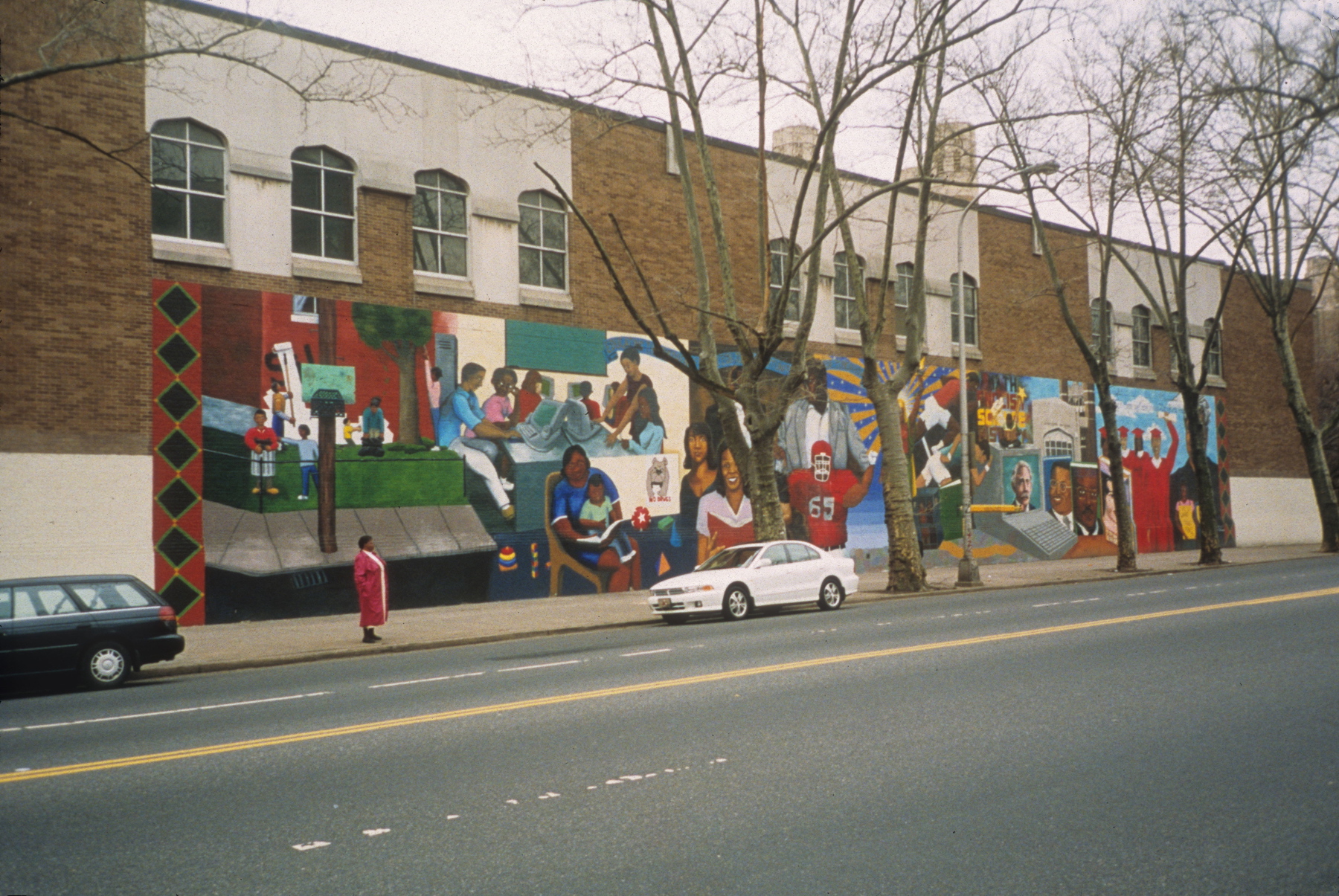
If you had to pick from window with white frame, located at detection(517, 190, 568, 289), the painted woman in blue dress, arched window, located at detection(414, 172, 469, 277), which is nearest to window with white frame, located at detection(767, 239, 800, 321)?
window with white frame, located at detection(517, 190, 568, 289)

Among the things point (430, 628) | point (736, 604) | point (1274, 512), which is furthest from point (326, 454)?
point (1274, 512)

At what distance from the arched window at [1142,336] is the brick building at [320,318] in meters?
15.4

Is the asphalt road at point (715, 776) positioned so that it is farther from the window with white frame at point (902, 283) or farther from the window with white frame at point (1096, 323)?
the window with white frame at point (1096, 323)

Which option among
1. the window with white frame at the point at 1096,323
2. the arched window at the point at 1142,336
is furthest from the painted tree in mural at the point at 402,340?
the arched window at the point at 1142,336

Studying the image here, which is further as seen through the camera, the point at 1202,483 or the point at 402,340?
the point at 1202,483

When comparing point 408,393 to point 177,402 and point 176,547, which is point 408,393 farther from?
point 176,547

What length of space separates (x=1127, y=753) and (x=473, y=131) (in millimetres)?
19859

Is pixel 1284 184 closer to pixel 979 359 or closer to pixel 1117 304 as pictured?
pixel 979 359

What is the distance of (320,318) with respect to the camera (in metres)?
21.3

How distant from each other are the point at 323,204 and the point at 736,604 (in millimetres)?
10839

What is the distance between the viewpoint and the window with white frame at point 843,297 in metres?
31.2

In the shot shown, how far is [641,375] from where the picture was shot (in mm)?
26328

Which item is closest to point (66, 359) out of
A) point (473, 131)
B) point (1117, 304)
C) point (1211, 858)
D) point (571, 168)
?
point (473, 131)

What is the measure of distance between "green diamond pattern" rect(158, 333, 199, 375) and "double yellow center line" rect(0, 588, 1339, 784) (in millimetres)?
12616
